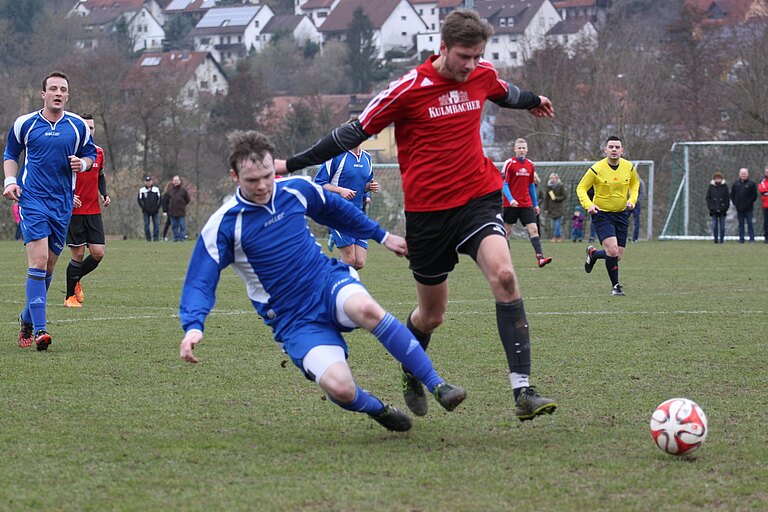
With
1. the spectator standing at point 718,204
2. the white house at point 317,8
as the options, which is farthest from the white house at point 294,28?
the spectator standing at point 718,204

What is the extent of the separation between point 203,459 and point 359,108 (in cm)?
8017

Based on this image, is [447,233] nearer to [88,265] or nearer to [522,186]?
[88,265]

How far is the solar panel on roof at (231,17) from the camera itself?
13075 centimetres

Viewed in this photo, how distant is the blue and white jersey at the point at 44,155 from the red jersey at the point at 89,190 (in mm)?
2994

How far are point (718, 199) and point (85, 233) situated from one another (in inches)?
712

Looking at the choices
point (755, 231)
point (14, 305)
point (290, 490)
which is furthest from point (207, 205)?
point (290, 490)

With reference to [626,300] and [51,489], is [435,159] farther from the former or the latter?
[626,300]

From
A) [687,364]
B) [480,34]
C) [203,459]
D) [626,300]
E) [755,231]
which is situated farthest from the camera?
[755,231]

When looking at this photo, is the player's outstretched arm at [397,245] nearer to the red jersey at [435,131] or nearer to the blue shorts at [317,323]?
the blue shorts at [317,323]

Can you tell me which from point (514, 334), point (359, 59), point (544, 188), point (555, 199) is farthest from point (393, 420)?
point (359, 59)

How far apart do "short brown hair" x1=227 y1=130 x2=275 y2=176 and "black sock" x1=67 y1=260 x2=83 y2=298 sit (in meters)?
7.11

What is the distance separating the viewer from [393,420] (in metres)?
5.52

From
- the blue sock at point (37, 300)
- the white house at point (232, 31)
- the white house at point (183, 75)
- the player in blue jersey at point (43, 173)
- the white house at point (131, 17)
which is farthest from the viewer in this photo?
the white house at point (232, 31)

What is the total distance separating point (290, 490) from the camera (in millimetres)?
4477
